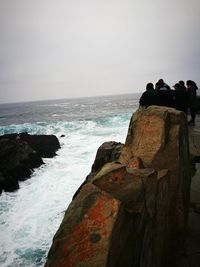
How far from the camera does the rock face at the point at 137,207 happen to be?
7.77ft

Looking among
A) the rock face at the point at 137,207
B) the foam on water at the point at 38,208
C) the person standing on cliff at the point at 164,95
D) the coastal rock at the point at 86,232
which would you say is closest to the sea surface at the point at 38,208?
the foam on water at the point at 38,208

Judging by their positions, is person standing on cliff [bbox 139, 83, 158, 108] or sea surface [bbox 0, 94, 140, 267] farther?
sea surface [bbox 0, 94, 140, 267]

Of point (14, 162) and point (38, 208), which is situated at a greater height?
point (14, 162)

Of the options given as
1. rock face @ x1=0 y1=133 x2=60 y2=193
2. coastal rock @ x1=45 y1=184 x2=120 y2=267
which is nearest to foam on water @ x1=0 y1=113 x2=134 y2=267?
rock face @ x1=0 y1=133 x2=60 y2=193

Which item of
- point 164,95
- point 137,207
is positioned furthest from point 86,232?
point 164,95

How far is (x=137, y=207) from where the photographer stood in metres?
2.78

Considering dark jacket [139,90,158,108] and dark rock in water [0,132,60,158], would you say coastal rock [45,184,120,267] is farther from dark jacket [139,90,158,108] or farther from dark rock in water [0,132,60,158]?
dark rock in water [0,132,60,158]

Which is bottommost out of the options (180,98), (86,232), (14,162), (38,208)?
(38,208)

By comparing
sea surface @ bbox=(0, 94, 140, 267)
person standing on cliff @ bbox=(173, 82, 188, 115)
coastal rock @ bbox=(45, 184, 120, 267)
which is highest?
person standing on cliff @ bbox=(173, 82, 188, 115)

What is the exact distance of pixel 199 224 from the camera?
4.92m

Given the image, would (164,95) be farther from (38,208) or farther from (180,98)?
(38,208)

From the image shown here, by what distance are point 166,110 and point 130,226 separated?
259cm

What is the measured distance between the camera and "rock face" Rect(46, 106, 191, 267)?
2.37 meters

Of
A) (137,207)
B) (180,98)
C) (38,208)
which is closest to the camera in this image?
(137,207)
